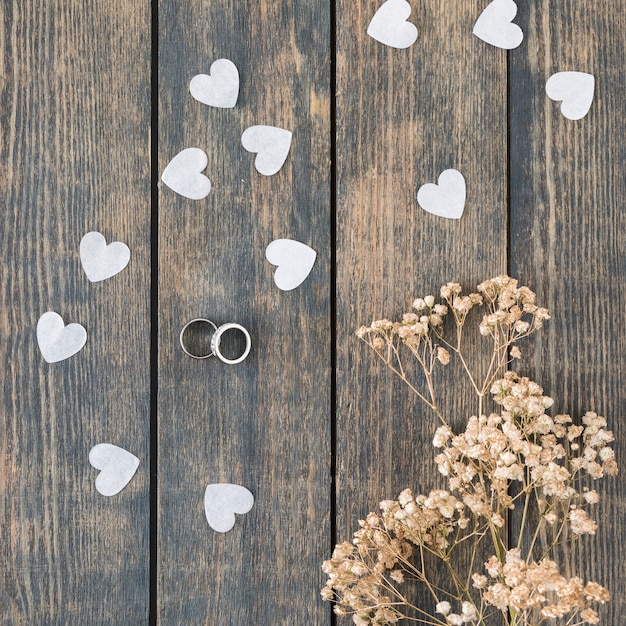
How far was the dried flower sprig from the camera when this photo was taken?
67 cm

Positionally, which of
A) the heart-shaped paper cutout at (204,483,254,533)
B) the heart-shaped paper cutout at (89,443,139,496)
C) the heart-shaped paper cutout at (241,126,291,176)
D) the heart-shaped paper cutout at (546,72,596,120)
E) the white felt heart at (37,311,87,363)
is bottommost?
the heart-shaped paper cutout at (204,483,254,533)

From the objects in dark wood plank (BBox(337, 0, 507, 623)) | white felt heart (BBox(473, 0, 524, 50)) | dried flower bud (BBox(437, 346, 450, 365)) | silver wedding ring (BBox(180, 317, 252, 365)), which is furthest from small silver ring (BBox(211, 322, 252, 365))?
white felt heart (BBox(473, 0, 524, 50))

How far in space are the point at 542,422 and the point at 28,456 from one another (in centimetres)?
65

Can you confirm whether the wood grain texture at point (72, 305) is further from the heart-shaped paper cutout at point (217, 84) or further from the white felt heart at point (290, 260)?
the white felt heart at point (290, 260)

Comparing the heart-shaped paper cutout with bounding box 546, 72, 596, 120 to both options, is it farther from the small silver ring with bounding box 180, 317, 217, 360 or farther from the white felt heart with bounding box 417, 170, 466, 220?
the small silver ring with bounding box 180, 317, 217, 360

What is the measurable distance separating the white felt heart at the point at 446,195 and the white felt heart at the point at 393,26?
0.62 feet

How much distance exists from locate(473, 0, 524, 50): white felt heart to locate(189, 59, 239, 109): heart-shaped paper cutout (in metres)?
0.34

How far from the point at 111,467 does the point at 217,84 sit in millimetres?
531

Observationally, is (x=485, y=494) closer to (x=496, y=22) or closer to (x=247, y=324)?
(x=247, y=324)

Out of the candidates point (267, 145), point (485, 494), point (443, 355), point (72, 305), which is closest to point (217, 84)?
point (267, 145)

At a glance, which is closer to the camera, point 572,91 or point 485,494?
point 485,494

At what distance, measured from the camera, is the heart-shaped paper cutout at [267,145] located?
82 centimetres

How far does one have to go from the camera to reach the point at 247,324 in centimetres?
82

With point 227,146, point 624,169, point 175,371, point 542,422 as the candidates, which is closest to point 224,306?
point 175,371
